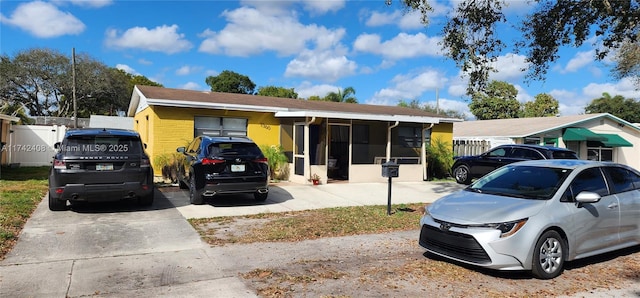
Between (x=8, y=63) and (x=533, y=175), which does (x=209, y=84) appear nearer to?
(x=8, y=63)

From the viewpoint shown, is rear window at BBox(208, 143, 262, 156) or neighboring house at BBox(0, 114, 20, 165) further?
neighboring house at BBox(0, 114, 20, 165)

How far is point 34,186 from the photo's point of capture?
11.7 m

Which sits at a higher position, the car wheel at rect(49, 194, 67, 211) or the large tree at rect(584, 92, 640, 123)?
the large tree at rect(584, 92, 640, 123)

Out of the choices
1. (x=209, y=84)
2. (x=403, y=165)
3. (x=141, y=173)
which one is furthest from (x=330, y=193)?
(x=209, y=84)

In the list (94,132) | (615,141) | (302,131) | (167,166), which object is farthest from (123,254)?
(615,141)

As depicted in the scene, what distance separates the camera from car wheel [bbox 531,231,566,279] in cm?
498

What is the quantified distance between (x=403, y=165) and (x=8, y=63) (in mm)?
39194

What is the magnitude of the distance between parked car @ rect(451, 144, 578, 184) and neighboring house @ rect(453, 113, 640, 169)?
429cm

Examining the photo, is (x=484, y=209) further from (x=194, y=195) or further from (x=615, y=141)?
(x=615, y=141)

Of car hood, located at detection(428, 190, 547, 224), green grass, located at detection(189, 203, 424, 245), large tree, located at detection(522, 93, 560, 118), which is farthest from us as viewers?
large tree, located at detection(522, 93, 560, 118)

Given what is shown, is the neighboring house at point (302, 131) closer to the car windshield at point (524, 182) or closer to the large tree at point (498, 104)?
the car windshield at point (524, 182)

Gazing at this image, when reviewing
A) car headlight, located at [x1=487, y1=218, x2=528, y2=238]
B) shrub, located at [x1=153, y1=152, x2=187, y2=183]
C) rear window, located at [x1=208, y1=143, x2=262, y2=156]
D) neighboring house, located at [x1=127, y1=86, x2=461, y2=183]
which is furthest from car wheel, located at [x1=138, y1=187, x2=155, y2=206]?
car headlight, located at [x1=487, y1=218, x2=528, y2=238]

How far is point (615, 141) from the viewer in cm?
2261

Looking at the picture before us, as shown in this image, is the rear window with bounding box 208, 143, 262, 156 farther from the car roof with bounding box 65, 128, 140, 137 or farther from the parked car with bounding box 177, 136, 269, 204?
the car roof with bounding box 65, 128, 140, 137
